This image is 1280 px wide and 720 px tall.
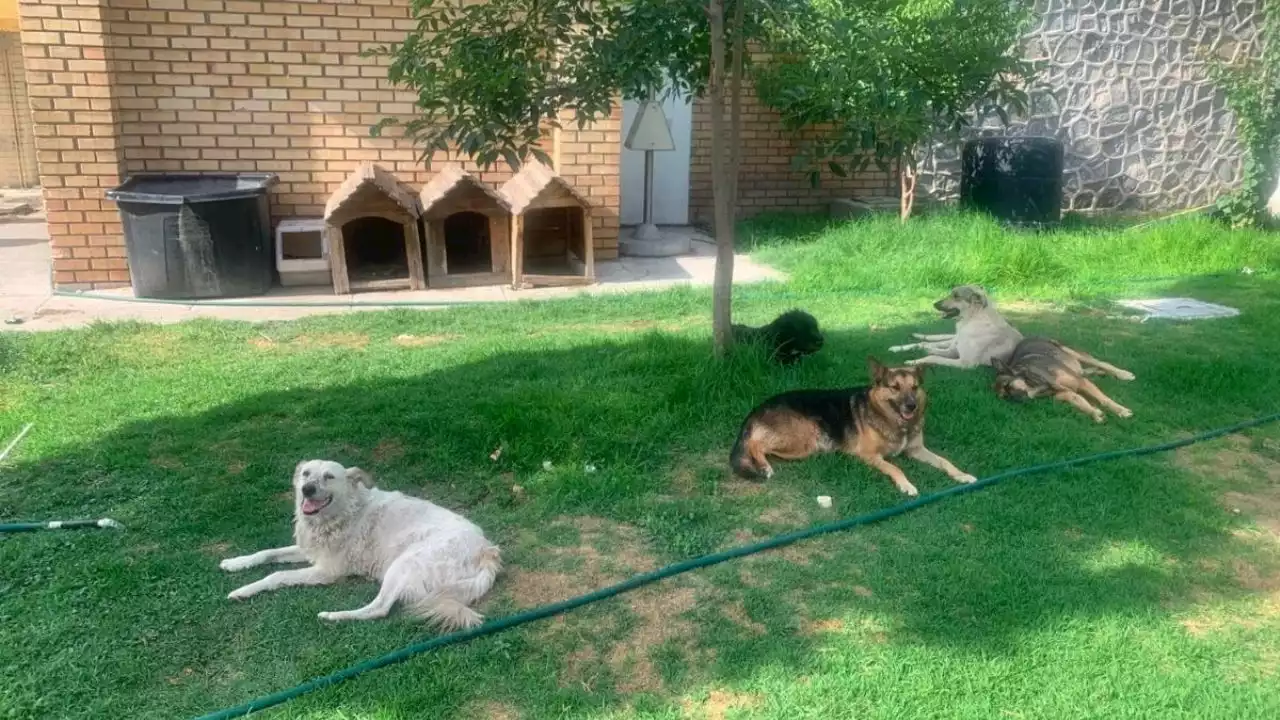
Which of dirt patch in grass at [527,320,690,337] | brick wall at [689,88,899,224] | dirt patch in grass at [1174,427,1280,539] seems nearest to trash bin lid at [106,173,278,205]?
dirt patch in grass at [527,320,690,337]

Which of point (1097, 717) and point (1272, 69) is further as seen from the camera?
point (1272, 69)

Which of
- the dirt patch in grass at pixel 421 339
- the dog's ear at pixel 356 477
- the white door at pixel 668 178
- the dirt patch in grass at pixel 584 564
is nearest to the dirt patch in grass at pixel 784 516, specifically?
the dirt patch in grass at pixel 584 564

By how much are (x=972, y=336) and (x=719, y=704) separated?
3.81 meters

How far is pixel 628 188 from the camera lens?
36.9 feet

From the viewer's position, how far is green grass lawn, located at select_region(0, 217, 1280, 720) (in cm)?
A: 314

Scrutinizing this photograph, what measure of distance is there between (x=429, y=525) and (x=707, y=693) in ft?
4.10

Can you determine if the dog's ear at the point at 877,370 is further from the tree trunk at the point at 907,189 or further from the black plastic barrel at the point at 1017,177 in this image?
the black plastic barrel at the point at 1017,177

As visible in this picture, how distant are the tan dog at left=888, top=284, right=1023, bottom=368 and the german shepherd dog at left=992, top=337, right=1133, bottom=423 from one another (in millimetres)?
263

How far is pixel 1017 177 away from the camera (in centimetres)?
1058

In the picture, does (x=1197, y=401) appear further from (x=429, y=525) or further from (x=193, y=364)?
(x=193, y=364)

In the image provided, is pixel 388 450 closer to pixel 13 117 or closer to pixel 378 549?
pixel 378 549

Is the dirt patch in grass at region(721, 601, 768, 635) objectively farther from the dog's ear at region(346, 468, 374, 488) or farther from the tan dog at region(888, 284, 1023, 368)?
the tan dog at region(888, 284, 1023, 368)

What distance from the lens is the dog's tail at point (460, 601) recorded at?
3.39 m

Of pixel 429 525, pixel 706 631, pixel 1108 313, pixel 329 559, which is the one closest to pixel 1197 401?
pixel 1108 313
